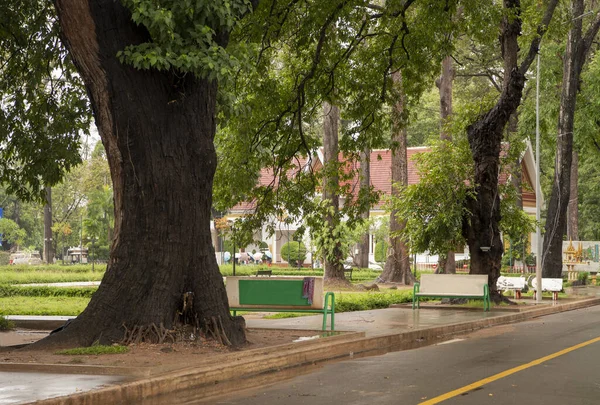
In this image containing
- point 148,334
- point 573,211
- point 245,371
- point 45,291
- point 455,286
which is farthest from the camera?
point 573,211

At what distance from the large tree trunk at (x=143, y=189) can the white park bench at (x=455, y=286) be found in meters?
11.9

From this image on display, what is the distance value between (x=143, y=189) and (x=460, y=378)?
208 inches

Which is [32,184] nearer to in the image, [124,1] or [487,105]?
[124,1]

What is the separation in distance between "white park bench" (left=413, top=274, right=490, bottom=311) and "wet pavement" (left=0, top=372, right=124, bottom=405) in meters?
15.2

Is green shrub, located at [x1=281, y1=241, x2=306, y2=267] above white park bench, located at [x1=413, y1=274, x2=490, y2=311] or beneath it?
above

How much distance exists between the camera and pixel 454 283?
24.9m

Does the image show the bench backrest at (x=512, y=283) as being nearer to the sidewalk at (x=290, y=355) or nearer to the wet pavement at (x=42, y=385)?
the sidewalk at (x=290, y=355)

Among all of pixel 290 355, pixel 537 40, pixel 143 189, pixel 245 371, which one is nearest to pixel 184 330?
pixel 245 371

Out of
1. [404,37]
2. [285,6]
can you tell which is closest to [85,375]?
[285,6]

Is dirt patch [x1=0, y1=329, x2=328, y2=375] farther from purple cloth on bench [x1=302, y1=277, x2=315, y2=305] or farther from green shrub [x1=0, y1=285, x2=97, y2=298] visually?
green shrub [x1=0, y1=285, x2=97, y2=298]

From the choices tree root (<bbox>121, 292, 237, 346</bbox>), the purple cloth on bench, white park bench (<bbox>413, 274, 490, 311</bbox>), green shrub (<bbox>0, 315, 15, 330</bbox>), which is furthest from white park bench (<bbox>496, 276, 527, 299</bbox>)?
tree root (<bbox>121, 292, 237, 346</bbox>)

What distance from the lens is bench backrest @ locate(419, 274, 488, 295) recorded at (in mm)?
24750

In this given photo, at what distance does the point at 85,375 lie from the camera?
432 inches

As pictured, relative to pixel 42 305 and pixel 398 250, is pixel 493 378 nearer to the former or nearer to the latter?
pixel 42 305
